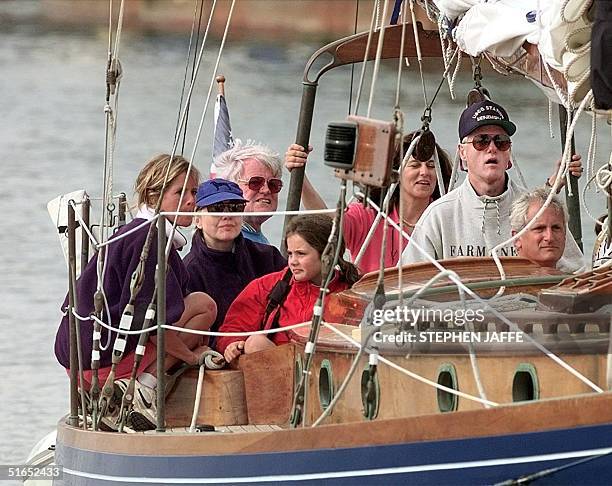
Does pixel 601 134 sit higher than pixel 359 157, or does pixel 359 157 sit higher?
pixel 601 134

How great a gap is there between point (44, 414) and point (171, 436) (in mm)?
5662

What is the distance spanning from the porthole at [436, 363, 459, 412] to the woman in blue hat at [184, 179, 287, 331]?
182 centimetres

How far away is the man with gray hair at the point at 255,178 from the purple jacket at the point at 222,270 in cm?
46

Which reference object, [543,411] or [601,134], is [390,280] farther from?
[601,134]

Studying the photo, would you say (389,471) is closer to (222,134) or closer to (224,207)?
(224,207)

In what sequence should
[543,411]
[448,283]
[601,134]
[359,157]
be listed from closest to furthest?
[543,411] < [359,157] < [448,283] < [601,134]

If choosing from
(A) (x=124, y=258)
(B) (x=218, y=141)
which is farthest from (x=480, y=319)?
(B) (x=218, y=141)

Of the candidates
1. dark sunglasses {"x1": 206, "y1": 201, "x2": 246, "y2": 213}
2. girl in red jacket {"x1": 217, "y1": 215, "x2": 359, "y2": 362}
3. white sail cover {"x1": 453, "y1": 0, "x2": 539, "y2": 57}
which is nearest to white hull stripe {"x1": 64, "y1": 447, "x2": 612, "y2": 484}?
girl in red jacket {"x1": 217, "y1": 215, "x2": 359, "y2": 362}

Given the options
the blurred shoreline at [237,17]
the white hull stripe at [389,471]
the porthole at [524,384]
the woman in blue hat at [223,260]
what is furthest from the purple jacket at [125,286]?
the blurred shoreline at [237,17]

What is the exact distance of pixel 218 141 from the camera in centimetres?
Answer: 990

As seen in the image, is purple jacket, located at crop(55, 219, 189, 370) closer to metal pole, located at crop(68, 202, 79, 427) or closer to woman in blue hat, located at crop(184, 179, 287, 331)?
metal pole, located at crop(68, 202, 79, 427)

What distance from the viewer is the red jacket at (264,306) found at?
6.84m

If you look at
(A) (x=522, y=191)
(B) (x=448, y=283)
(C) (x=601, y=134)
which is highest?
(C) (x=601, y=134)

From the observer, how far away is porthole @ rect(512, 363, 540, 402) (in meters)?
5.33
